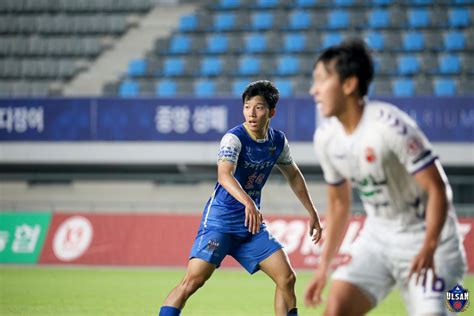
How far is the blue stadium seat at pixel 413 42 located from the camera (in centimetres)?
2612

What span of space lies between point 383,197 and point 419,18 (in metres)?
22.0

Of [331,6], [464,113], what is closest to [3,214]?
[464,113]

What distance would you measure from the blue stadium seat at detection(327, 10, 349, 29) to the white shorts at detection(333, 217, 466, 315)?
21373 millimetres

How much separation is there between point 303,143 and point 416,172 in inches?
687

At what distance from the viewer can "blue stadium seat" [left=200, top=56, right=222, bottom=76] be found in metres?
26.3

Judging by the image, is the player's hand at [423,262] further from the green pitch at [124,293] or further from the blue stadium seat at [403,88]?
the blue stadium seat at [403,88]

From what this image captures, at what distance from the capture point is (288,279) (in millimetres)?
7863

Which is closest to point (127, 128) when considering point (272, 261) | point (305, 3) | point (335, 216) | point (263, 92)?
point (305, 3)

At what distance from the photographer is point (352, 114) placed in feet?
17.8

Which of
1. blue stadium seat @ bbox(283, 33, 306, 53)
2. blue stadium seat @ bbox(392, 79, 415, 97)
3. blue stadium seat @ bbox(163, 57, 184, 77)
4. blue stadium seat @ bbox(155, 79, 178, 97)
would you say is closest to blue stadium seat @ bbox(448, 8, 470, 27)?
blue stadium seat @ bbox(392, 79, 415, 97)

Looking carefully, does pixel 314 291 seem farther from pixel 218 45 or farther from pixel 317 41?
pixel 218 45

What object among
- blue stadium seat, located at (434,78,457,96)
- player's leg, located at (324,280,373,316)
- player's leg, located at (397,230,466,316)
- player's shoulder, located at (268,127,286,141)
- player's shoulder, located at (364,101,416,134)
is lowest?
blue stadium seat, located at (434,78,457,96)

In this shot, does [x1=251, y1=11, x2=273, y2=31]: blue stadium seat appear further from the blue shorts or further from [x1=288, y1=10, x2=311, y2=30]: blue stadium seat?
the blue shorts

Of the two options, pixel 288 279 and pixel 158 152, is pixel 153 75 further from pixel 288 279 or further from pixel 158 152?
pixel 288 279
